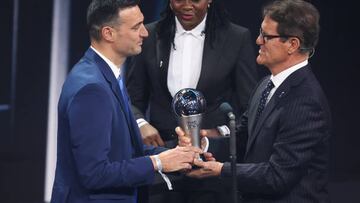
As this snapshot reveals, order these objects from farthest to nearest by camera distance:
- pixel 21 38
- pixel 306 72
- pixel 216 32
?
1. pixel 21 38
2. pixel 216 32
3. pixel 306 72

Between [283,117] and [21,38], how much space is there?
7.08ft

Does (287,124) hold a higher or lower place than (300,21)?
lower

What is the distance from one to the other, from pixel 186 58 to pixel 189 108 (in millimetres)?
653

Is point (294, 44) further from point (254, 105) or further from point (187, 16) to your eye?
point (187, 16)

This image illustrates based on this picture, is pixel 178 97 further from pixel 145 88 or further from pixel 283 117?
pixel 145 88

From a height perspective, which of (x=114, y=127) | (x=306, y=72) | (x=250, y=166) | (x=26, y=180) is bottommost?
(x=26, y=180)

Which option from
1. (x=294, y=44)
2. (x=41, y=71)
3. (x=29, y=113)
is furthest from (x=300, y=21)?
(x=29, y=113)

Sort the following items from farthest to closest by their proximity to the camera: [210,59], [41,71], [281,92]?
[41,71], [210,59], [281,92]

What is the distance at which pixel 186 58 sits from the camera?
3.34 metres

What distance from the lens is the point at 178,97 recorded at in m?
2.74

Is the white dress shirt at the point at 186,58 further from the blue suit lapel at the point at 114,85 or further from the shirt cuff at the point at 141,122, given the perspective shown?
the blue suit lapel at the point at 114,85

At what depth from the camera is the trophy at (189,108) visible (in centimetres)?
273

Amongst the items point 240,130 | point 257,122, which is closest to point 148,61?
point 240,130

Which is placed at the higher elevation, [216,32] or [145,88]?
[216,32]
